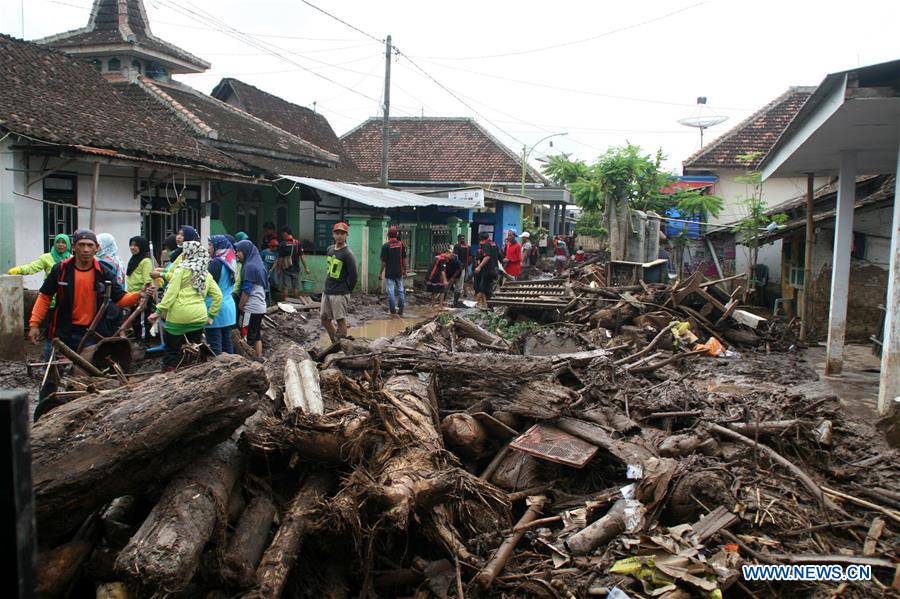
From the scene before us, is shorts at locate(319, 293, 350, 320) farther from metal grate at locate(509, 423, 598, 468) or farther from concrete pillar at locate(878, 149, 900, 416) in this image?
concrete pillar at locate(878, 149, 900, 416)

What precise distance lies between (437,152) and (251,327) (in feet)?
85.4

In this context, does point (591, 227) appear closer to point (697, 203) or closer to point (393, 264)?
point (697, 203)

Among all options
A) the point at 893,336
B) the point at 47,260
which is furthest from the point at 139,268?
the point at 893,336

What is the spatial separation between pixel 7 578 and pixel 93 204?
1161cm

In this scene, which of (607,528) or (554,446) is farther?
(554,446)

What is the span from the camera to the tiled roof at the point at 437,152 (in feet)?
106

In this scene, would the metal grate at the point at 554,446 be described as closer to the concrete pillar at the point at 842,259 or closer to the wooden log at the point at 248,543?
the wooden log at the point at 248,543

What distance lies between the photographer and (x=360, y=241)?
17859mm

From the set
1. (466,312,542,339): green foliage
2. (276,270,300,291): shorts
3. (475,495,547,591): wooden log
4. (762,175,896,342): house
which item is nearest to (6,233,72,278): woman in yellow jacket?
(475,495,547,591): wooden log

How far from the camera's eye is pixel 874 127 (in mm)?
7359

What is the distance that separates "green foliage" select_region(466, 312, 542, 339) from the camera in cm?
1149

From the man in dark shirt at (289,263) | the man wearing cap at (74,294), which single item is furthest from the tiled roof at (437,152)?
the man wearing cap at (74,294)

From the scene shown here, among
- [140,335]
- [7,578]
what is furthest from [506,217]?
[7,578]

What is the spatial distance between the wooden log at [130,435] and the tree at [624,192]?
16.0 metres
